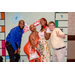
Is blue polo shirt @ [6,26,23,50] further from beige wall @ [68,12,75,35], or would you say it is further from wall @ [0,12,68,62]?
beige wall @ [68,12,75,35]

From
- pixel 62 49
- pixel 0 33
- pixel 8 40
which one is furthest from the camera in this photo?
pixel 0 33

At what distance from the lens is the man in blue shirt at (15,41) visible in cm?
215

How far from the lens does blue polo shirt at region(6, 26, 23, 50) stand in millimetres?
2135

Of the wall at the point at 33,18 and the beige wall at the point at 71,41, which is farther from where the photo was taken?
the beige wall at the point at 71,41

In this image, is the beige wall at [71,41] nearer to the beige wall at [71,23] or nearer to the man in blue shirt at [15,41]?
the beige wall at [71,23]

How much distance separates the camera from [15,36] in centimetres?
216

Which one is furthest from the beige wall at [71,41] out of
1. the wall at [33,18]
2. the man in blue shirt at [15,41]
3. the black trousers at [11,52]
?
the black trousers at [11,52]

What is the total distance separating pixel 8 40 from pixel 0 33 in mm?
386

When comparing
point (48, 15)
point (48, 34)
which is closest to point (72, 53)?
point (48, 34)

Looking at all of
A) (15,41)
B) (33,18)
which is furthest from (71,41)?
(15,41)

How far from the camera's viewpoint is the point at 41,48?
2.13 metres

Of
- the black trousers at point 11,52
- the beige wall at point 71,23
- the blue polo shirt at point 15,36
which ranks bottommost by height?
the black trousers at point 11,52

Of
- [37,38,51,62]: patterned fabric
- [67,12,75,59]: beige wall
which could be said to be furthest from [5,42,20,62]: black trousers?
[67,12,75,59]: beige wall

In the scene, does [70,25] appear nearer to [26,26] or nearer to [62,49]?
[62,49]
